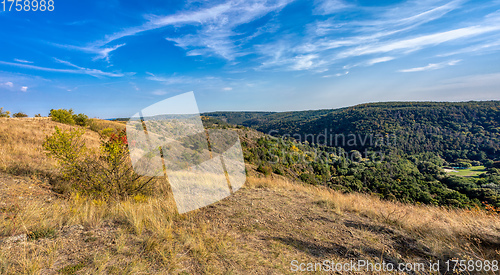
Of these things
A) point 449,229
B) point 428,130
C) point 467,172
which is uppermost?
point 449,229

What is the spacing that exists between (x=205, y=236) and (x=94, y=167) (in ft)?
12.2

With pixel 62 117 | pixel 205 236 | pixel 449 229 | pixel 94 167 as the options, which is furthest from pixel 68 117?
pixel 449 229

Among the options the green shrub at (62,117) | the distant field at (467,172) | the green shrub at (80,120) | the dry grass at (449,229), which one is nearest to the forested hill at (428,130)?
the distant field at (467,172)

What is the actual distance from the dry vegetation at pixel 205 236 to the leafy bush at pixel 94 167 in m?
0.48

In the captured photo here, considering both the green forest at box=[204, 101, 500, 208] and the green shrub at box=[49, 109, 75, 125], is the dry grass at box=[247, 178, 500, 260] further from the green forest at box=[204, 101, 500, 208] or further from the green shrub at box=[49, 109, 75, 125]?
the green forest at box=[204, 101, 500, 208]

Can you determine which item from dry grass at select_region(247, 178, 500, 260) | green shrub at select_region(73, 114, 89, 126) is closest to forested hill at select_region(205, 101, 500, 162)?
green shrub at select_region(73, 114, 89, 126)

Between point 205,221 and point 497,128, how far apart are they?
5514 inches

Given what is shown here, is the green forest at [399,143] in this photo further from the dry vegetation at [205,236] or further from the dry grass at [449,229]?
the dry vegetation at [205,236]

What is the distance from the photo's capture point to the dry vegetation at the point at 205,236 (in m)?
2.38

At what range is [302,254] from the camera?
2.99m

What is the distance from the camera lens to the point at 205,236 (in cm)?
317

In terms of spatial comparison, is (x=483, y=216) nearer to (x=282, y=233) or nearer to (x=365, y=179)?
(x=282, y=233)

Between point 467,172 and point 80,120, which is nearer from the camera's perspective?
point 80,120

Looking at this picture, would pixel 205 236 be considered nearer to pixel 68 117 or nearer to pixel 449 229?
pixel 449 229
